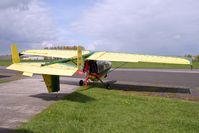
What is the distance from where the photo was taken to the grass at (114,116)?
9.12 meters

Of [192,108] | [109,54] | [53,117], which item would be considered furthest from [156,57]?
[53,117]

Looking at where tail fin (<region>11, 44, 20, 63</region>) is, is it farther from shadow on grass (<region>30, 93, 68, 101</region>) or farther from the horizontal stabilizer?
the horizontal stabilizer

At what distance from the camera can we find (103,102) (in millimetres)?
13383

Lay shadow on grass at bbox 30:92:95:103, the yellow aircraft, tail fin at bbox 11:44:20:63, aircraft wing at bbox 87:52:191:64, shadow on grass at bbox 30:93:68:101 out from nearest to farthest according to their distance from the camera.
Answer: the yellow aircraft < shadow on grass at bbox 30:92:95:103 < shadow on grass at bbox 30:93:68:101 < tail fin at bbox 11:44:20:63 < aircraft wing at bbox 87:52:191:64

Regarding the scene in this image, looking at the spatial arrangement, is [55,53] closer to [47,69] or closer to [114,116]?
[47,69]

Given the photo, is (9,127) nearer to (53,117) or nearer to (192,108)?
(53,117)

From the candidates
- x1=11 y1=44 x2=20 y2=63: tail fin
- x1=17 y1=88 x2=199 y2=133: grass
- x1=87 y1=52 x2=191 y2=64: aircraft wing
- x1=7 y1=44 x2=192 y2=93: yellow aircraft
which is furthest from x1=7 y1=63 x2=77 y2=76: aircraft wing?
x1=87 y1=52 x2=191 y2=64: aircraft wing

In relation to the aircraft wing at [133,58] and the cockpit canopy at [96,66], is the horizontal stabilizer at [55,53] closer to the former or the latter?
the cockpit canopy at [96,66]

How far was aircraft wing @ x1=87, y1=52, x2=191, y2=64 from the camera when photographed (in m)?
17.5

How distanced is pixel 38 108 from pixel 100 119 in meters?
3.13

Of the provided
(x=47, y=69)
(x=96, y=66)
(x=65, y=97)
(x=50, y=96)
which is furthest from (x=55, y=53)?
(x=47, y=69)

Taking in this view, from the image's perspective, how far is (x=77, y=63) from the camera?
17.9 m

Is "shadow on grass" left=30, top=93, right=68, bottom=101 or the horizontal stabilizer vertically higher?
the horizontal stabilizer

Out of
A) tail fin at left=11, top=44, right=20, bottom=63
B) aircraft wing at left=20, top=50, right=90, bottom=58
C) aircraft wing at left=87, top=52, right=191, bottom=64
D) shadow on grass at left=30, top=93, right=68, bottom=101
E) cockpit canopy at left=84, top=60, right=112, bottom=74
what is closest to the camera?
shadow on grass at left=30, top=93, right=68, bottom=101
